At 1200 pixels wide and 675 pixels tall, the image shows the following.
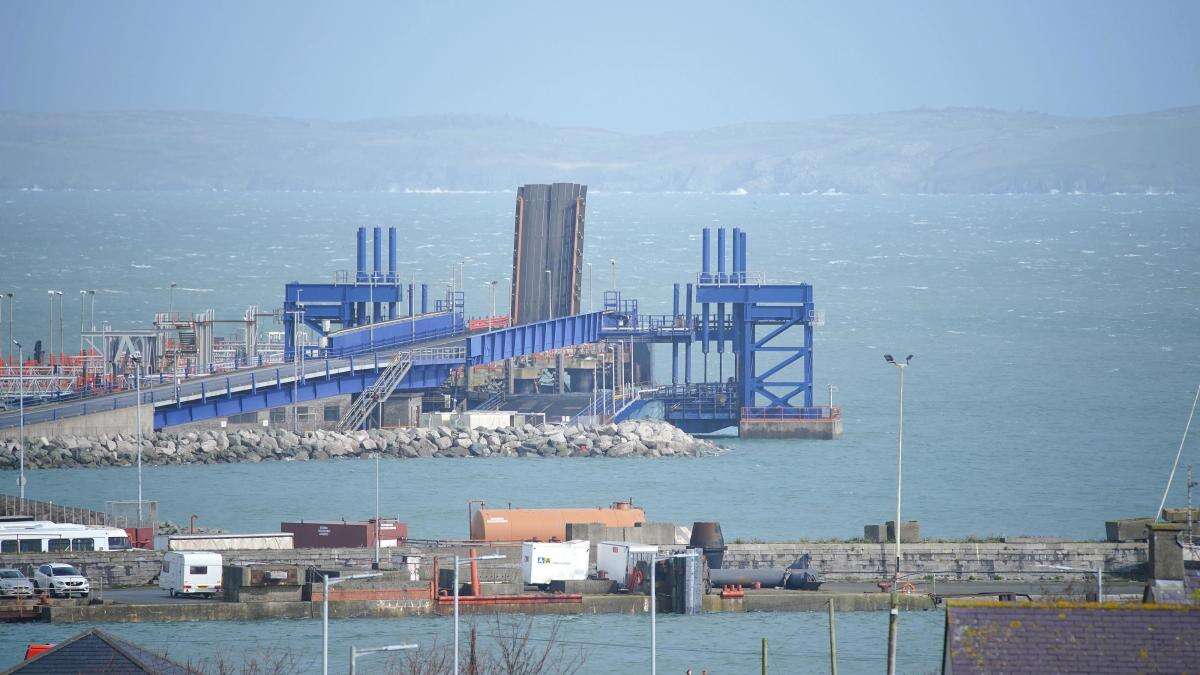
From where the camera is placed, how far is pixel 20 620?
44.8m

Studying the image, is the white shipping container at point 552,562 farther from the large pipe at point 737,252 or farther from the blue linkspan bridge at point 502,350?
the large pipe at point 737,252

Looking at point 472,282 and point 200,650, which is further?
point 472,282

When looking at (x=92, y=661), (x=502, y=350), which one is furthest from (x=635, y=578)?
(x=502, y=350)

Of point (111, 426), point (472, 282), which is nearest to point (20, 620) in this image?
point (111, 426)

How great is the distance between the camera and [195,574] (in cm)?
4728

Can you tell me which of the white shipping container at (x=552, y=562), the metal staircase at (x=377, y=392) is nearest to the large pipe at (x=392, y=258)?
the metal staircase at (x=377, y=392)

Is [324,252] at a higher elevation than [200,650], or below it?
higher

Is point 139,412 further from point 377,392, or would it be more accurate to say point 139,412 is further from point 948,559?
point 948,559

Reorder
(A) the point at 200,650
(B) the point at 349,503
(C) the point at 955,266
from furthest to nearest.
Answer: (C) the point at 955,266 < (B) the point at 349,503 < (A) the point at 200,650

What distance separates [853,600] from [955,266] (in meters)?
132

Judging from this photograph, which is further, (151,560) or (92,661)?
(151,560)

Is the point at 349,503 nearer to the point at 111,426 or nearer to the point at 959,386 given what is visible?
the point at 111,426

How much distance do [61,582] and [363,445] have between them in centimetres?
2898

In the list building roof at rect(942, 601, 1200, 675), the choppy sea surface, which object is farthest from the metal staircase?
building roof at rect(942, 601, 1200, 675)
